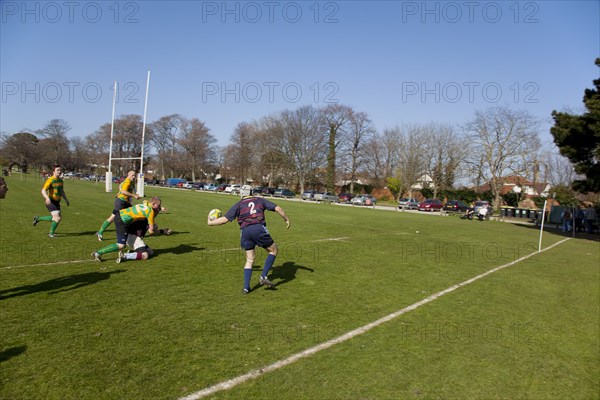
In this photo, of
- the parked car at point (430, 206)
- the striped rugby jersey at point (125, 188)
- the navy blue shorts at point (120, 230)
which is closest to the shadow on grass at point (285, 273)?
the navy blue shorts at point (120, 230)

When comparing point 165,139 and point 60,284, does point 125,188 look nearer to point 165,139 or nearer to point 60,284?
point 60,284

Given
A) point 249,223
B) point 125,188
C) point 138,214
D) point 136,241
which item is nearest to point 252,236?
point 249,223

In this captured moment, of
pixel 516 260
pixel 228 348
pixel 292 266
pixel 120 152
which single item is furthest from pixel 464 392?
pixel 120 152

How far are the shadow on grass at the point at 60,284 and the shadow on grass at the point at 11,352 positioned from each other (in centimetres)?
209

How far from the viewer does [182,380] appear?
359cm

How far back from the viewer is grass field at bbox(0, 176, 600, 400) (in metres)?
3.66

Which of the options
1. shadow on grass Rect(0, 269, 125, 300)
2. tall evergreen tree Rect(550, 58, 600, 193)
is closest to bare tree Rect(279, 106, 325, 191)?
tall evergreen tree Rect(550, 58, 600, 193)

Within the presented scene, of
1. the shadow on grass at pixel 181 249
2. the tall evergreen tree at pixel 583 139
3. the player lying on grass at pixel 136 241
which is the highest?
the tall evergreen tree at pixel 583 139

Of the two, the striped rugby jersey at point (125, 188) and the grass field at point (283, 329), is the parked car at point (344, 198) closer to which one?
the grass field at point (283, 329)

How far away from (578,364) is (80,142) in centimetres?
11949

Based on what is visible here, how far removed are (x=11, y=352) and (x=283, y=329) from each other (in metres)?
3.10

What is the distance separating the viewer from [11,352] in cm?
386

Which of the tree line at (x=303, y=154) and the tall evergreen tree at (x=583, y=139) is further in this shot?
the tree line at (x=303, y=154)

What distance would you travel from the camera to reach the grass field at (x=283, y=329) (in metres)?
3.66
